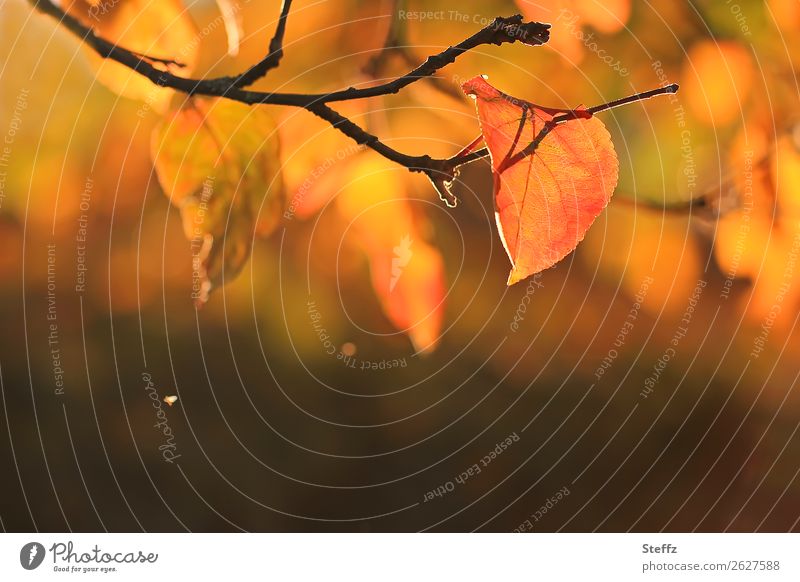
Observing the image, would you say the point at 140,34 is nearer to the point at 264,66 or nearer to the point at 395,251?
the point at 264,66

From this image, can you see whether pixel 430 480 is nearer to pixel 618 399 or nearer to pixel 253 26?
pixel 618 399

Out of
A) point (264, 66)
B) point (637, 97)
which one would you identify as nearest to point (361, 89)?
point (264, 66)

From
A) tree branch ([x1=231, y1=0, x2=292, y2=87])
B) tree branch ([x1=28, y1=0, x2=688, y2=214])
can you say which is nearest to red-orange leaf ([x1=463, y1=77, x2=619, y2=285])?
tree branch ([x1=28, y1=0, x2=688, y2=214])

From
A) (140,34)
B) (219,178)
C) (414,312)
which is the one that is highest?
(140,34)

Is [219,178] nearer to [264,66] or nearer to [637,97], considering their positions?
[264,66]

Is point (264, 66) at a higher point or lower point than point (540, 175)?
higher

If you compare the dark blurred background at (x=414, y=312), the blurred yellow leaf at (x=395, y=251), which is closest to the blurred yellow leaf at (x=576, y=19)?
the dark blurred background at (x=414, y=312)

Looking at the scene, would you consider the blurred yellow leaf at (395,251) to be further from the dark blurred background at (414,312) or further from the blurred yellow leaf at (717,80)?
the blurred yellow leaf at (717,80)

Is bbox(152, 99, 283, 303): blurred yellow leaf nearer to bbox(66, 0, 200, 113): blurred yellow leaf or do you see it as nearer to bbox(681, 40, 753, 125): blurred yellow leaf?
bbox(66, 0, 200, 113): blurred yellow leaf

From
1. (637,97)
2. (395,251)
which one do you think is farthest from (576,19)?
(395,251)
